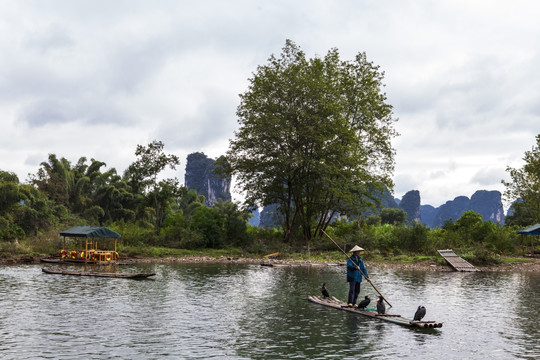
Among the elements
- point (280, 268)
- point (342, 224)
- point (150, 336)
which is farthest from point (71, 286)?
point (342, 224)

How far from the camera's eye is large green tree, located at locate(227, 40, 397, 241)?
170 ft

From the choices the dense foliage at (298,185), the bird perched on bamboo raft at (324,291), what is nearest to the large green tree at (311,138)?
the dense foliage at (298,185)

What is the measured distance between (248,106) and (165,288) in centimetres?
3021

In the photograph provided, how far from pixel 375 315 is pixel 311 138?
109 feet

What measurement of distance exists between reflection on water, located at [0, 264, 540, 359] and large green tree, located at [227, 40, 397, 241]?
20.9 meters

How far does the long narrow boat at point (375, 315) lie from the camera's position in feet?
60.5

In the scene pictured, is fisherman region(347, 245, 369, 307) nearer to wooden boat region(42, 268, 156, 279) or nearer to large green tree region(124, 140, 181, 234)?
wooden boat region(42, 268, 156, 279)

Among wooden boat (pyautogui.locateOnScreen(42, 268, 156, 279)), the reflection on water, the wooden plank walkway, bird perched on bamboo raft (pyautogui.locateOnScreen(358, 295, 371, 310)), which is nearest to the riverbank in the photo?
the wooden plank walkway

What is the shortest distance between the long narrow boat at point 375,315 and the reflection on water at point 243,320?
30 cm

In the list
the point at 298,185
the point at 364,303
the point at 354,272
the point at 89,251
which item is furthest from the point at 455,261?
the point at 89,251

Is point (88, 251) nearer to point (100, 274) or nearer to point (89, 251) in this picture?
point (89, 251)

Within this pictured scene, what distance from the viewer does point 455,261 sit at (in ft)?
141

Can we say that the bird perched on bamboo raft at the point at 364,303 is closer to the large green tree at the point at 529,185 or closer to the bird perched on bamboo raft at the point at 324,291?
the bird perched on bamboo raft at the point at 324,291

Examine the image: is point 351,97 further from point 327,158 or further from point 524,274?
point 524,274
